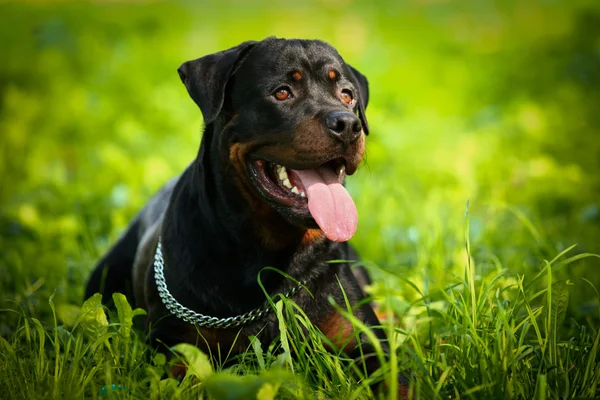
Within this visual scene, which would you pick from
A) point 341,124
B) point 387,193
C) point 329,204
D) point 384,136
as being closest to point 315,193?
point 329,204

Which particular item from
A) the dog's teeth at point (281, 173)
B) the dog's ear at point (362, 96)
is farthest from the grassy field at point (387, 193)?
the dog's ear at point (362, 96)

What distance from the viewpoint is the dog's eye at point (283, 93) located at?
3.08 meters

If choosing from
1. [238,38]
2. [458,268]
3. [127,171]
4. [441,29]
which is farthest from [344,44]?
[458,268]

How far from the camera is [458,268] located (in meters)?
3.79

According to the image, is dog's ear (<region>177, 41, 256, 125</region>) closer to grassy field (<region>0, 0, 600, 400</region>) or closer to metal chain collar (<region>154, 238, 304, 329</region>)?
metal chain collar (<region>154, 238, 304, 329</region>)

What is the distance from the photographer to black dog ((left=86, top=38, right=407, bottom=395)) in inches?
115

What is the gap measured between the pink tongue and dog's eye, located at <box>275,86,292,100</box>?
1.02ft

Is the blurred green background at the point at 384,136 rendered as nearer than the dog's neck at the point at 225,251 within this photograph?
No

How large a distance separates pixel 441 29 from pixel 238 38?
3940 millimetres

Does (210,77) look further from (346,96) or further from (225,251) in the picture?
(225,251)

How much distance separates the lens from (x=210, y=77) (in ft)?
10.2

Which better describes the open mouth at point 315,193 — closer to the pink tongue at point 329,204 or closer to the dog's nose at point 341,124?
the pink tongue at point 329,204

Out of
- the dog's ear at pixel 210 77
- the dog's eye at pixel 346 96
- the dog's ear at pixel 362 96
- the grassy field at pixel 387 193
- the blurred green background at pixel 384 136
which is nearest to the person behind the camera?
the grassy field at pixel 387 193

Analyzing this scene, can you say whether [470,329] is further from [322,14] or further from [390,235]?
[322,14]
